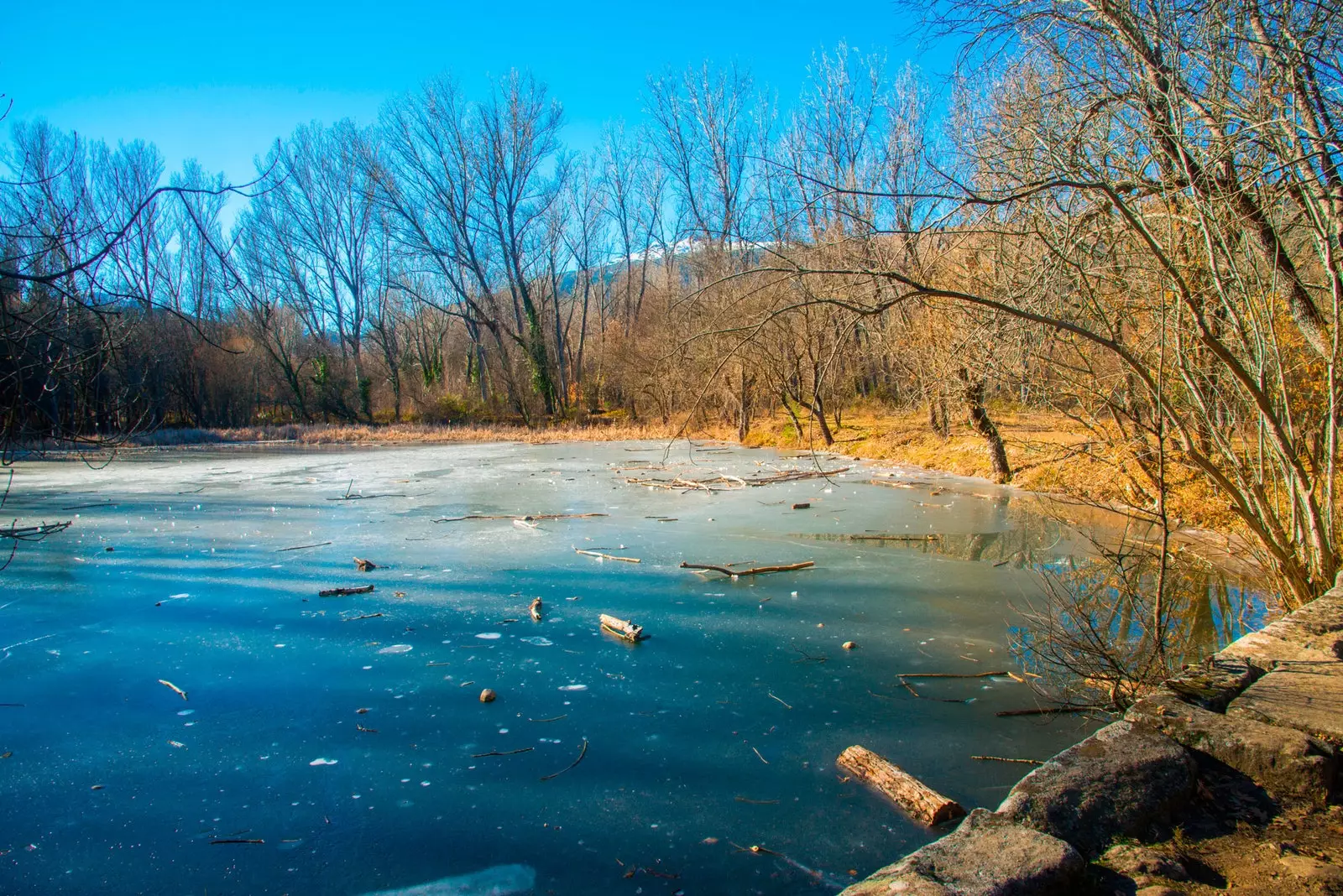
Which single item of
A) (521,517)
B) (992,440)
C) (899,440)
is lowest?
(521,517)

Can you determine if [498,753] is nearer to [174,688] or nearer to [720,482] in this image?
[174,688]

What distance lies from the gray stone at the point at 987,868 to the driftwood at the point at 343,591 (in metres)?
5.14

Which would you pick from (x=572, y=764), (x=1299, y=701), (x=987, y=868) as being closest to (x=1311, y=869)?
(x=987, y=868)

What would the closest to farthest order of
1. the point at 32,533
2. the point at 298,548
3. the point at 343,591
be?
the point at 343,591 → the point at 298,548 → the point at 32,533

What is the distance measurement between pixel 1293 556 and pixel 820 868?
3446 millimetres

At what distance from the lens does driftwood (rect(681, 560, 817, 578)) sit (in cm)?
657

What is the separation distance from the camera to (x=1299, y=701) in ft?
9.12

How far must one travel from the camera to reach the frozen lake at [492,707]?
273cm

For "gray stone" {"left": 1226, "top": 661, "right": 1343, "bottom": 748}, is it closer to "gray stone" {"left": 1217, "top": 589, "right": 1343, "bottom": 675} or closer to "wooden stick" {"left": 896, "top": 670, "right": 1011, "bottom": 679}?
"gray stone" {"left": 1217, "top": 589, "right": 1343, "bottom": 675}

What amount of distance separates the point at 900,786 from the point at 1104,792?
35.6 inches

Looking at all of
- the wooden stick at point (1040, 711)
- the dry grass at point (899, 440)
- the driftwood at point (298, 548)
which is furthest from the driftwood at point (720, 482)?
the wooden stick at point (1040, 711)

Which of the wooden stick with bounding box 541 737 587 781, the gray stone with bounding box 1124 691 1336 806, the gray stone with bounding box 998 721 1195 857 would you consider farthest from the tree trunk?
the gray stone with bounding box 998 721 1195 857

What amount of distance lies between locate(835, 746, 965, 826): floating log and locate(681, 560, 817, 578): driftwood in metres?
3.23

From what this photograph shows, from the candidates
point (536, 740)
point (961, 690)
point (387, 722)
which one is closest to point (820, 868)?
point (536, 740)
